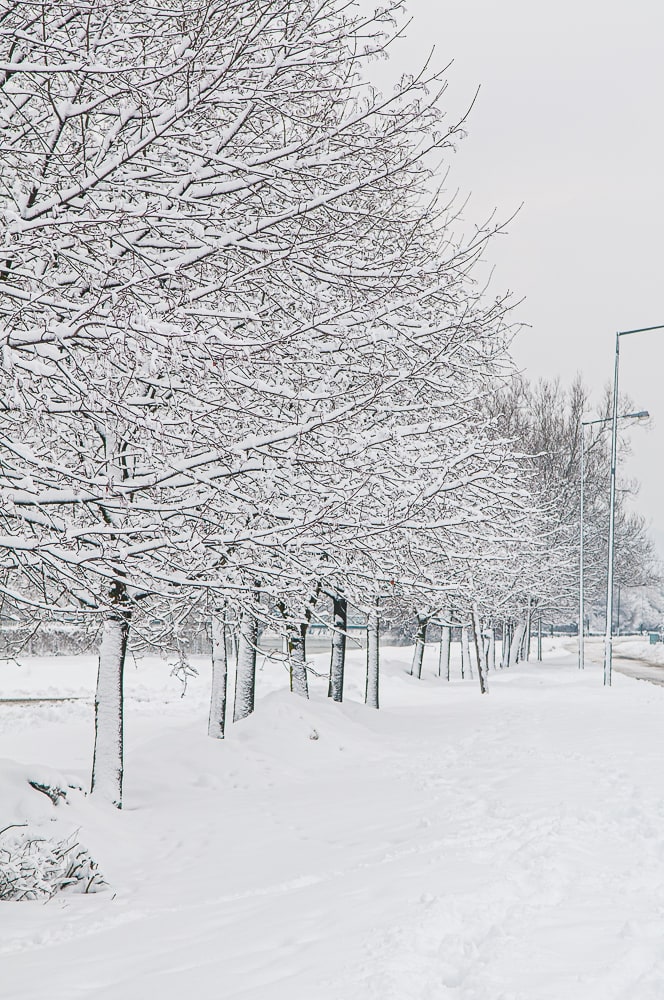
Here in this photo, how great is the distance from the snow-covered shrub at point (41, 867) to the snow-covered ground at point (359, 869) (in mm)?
153

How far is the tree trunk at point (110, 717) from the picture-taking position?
9.04 m

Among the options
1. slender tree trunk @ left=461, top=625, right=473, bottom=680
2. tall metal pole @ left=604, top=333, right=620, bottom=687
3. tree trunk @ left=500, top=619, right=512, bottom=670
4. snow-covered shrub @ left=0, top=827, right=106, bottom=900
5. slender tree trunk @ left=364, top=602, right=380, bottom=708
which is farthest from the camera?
tree trunk @ left=500, top=619, right=512, bottom=670

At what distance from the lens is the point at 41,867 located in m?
6.37

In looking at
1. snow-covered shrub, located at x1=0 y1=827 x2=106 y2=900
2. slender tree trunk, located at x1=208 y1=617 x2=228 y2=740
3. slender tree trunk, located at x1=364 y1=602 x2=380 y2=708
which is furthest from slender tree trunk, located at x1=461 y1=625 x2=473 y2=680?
snow-covered shrub, located at x1=0 y1=827 x2=106 y2=900

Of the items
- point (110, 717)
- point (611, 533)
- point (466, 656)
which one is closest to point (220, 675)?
point (110, 717)


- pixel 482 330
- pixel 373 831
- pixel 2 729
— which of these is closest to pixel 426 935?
pixel 373 831

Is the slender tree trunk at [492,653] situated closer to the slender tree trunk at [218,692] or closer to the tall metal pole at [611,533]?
the tall metal pole at [611,533]

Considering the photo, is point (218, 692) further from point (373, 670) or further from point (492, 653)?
point (492, 653)

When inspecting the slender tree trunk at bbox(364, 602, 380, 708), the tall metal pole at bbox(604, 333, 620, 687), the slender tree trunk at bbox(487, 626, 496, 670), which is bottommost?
the slender tree trunk at bbox(487, 626, 496, 670)

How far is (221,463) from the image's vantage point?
5879mm

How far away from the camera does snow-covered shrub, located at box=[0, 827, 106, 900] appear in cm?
623

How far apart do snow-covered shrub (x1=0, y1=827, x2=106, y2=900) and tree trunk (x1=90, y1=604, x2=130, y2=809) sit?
1902 mm

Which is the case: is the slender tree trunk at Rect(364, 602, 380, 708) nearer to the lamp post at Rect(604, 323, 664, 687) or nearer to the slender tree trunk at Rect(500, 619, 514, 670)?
the lamp post at Rect(604, 323, 664, 687)

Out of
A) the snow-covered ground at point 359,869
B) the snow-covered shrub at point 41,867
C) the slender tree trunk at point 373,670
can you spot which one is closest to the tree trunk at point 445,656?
the slender tree trunk at point 373,670
